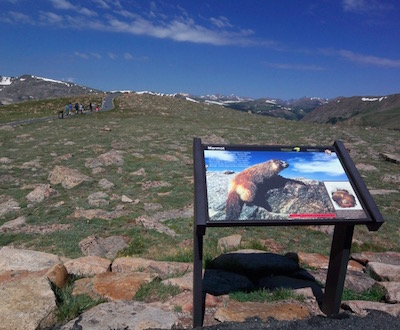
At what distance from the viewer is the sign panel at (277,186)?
5.65 metres

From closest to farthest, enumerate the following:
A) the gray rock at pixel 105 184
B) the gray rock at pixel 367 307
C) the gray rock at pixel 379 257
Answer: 1. the gray rock at pixel 367 307
2. the gray rock at pixel 379 257
3. the gray rock at pixel 105 184

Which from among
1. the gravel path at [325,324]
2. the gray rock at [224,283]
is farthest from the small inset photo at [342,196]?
the gray rock at [224,283]

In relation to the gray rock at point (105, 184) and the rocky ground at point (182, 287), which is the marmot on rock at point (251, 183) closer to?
the rocky ground at point (182, 287)

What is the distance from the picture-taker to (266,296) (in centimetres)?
679

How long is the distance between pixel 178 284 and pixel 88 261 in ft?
7.53

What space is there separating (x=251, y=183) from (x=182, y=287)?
8.46 feet

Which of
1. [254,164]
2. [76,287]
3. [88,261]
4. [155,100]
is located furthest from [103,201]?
[155,100]

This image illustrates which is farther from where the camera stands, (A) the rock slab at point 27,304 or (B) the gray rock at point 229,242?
(B) the gray rock at point 229,242

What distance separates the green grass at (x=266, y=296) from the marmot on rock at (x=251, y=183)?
2045 millimetres

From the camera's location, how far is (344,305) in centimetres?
650

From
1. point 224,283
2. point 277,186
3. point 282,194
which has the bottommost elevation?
point 224,283

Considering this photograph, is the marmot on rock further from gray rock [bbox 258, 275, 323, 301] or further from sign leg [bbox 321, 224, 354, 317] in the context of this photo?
gray rock [bbox 258, 275, 323, 301]

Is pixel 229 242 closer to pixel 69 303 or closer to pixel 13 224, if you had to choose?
pixel 69 303

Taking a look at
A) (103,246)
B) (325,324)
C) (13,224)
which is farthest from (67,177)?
(325,324)
